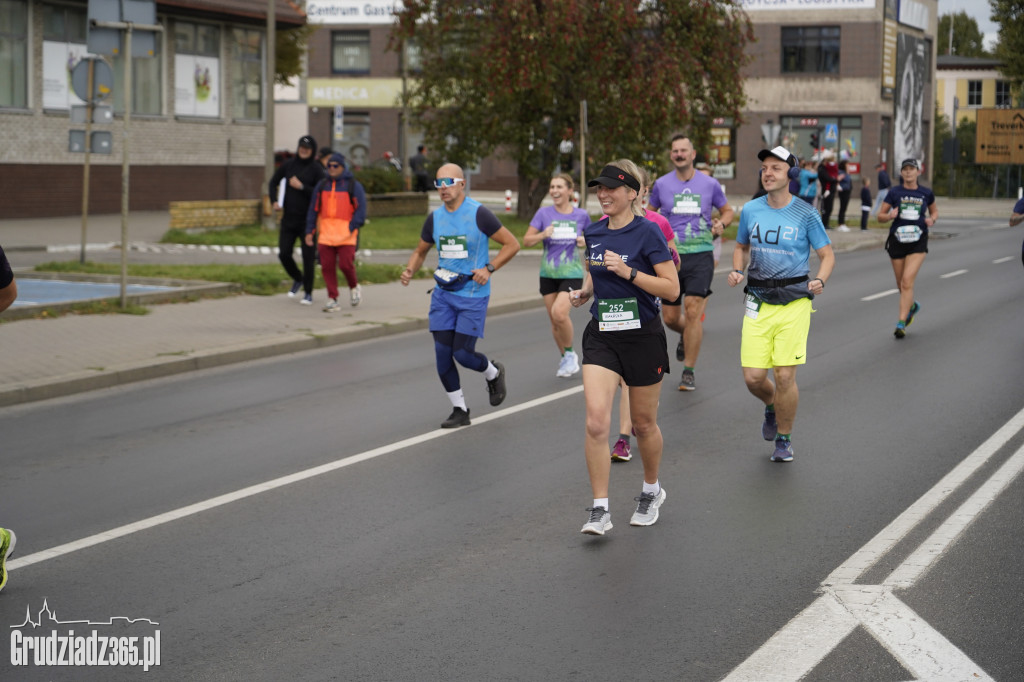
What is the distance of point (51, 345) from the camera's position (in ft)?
42.7

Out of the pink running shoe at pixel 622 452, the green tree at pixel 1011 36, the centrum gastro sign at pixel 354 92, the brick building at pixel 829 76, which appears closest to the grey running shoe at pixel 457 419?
the pink running shoe at pixel 622 452

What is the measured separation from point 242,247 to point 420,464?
17.1 metres

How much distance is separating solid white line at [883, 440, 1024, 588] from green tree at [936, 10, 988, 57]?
112296 mm

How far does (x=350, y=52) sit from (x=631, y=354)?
61.6m

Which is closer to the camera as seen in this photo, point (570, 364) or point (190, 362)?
point (570, 364)

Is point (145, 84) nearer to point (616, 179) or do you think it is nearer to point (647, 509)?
point (616, 179)

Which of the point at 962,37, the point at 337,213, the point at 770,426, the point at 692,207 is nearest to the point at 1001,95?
the point at 962,37

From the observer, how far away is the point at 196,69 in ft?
120

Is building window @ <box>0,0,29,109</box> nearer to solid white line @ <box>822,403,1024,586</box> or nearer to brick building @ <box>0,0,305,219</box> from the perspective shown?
brick building @ <box>0,0,305,219</box>

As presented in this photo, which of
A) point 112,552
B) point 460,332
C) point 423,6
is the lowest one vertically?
point 112,552

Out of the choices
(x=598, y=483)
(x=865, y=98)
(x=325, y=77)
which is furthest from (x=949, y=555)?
(x=325, y=77)

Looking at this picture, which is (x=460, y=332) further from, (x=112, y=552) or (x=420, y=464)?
(x=112, y=552)

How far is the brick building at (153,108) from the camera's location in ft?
105

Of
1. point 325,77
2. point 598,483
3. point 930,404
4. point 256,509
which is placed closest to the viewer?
point 598,483
